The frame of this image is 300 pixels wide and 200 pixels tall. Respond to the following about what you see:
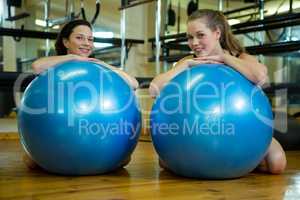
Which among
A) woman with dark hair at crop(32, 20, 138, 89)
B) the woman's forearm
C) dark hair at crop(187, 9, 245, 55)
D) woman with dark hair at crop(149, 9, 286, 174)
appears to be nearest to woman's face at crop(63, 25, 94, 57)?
woman with dark hair at crop(32, 20, 138, 89)

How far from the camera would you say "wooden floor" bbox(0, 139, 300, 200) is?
1461mm

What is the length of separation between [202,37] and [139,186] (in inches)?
27.0

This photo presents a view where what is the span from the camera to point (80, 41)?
2.07m

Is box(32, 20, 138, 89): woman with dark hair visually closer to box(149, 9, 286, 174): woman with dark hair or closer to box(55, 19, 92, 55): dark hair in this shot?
box(55, 19, 92, 55): dark hair

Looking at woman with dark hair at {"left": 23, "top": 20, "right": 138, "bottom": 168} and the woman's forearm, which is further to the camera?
woman with dark hair at {"left": 23, "top": 20, "right": 138, "bottom": 168}

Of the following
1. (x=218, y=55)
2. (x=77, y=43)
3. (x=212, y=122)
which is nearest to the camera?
(x=212, y=122)

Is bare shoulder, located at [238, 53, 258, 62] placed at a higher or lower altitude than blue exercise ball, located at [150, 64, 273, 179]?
higher

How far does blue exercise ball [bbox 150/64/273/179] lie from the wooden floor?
0.09 metres

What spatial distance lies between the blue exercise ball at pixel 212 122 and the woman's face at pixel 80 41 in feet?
1.76

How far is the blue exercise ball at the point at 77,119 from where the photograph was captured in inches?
65.3

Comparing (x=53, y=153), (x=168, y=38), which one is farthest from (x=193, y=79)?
(x=168, y=38)

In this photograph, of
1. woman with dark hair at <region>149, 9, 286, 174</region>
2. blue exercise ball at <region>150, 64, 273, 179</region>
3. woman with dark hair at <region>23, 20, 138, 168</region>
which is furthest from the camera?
woman with dark hair at <region>23, 20, 138, 168</region>

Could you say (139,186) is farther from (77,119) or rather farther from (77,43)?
(77,43)

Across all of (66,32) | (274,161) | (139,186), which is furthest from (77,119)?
(274,161)
